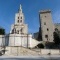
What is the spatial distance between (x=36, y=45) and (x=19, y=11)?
19.7 m

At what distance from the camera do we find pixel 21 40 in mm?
56500

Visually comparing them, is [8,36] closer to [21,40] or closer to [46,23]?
[21,40]

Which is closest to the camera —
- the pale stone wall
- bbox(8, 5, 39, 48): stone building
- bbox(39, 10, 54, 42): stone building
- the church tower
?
the pale stone wall

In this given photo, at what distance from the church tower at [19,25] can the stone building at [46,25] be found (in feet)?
27.3

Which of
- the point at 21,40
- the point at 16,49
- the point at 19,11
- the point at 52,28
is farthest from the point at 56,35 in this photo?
the point at 16,49

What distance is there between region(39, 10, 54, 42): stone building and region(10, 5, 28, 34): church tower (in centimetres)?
832

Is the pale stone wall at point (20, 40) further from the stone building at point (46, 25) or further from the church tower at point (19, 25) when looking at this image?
the stone building at point (46, 25)

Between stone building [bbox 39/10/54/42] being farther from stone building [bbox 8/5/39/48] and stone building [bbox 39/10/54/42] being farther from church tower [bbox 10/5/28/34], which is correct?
church tower [bbox 10/5/28/34]

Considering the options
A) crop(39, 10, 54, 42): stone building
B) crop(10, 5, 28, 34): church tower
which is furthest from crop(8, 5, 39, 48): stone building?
crop(39, 10, 54, 42): stone building

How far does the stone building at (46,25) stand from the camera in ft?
228

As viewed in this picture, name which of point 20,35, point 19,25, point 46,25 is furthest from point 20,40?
point 46,25

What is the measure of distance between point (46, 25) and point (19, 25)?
11460mm

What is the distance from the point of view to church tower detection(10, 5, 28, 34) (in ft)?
212

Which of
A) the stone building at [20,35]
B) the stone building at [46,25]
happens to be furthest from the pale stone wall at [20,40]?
the stone building at [46,25]
